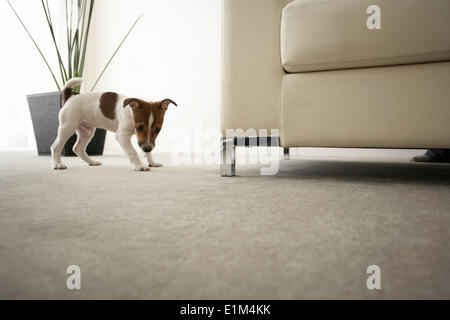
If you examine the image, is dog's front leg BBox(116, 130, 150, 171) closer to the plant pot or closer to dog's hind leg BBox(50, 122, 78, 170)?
dog's hind leg BBox(50, 122, 78, 170)

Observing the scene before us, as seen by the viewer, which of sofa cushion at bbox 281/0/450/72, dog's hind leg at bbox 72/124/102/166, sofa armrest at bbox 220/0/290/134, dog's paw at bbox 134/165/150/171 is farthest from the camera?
dog's hind leg at bbox 72/124/102/166

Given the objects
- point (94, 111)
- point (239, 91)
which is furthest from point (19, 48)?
point (239, 91)

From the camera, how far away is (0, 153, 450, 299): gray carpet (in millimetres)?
306

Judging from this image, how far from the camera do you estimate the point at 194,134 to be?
2980mm

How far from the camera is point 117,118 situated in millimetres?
1534

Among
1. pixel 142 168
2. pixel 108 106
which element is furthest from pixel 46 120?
pixel 142 168

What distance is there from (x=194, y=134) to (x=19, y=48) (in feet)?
6.34

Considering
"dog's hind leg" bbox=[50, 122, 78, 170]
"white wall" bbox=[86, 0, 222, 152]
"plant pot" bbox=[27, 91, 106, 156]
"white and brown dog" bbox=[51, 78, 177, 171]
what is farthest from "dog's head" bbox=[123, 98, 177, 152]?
"white wall" bbox=[86, 0, 222, 152]

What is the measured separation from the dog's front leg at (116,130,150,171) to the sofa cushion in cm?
79

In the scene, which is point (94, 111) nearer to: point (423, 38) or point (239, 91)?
point (239, 91)

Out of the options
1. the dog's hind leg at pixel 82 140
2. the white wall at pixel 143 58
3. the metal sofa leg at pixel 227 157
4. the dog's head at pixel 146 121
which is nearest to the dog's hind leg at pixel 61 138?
the dog's hind leg at pixel 82 140

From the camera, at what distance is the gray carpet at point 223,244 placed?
306 mm

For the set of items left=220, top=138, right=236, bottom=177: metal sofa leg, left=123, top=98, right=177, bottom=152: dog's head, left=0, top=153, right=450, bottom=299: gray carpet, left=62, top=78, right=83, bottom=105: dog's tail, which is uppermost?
left=62, top=78, right=83, bottom=105: dog's tail

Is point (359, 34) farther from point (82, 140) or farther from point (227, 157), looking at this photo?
point (82, 140)
